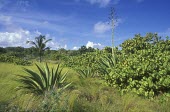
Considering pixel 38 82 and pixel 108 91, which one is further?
pixel 108 91

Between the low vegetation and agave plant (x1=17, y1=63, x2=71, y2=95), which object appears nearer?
the low vegetation

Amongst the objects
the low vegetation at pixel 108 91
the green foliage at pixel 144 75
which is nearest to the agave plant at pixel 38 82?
the low vegetation at pixel 108 91

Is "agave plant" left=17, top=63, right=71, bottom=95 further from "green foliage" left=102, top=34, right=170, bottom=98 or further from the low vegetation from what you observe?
"green foliage" left=102, top=34, right=170, bottom=98

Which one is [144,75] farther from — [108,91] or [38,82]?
[38,82]

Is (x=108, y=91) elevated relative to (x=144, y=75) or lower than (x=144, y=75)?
lower

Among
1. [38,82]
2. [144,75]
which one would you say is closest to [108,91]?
[144,75]

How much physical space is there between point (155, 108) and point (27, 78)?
4381mm

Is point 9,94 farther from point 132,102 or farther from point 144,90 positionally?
point 144,90

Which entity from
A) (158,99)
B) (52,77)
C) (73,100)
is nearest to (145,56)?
(158,99)

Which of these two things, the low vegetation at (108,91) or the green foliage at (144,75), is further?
the green foliage at (144,75)

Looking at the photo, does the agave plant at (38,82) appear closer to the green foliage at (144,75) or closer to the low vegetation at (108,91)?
the low vegetation at (108,91)

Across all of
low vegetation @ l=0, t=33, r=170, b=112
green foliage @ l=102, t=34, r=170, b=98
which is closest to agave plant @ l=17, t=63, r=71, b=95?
low vegetation @ l=0, t=33, r=170, b=112

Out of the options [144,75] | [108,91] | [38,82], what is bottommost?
[108,91]

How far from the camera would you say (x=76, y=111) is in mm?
A: 5262
